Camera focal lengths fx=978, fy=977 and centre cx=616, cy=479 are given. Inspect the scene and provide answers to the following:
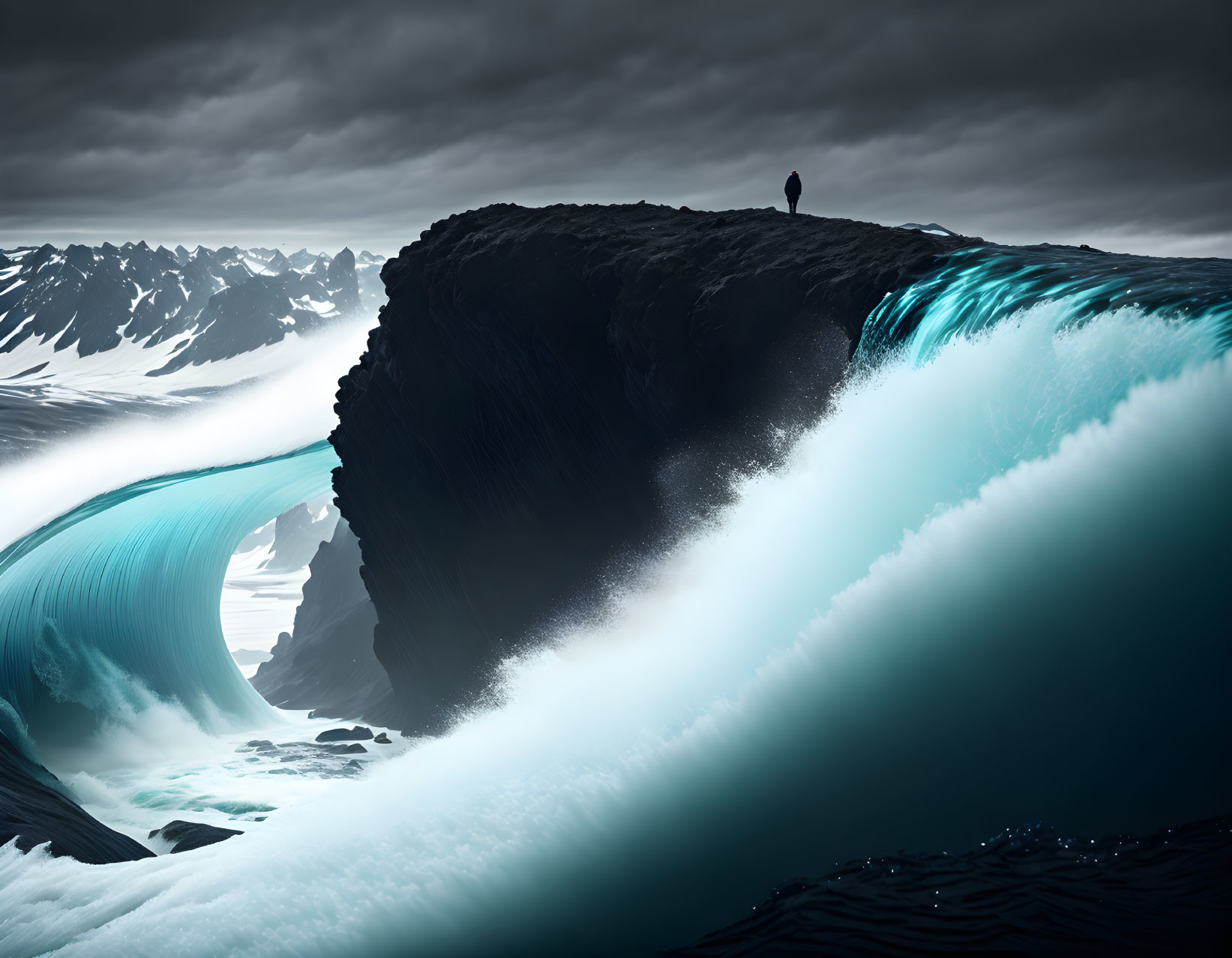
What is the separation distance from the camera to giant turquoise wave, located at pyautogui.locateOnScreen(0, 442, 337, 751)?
86.7 ft

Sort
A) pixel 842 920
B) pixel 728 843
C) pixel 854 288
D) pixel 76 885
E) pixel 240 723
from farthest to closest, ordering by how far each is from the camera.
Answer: pixel 240 723 < pixel 854 288 < pixel 76 885 < pixel 728 843 < pixel 842 920

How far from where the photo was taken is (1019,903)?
765 cm

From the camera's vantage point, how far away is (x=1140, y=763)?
831cm

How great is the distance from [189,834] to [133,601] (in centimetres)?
1322

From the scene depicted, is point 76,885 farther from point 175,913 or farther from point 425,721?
point 425,721

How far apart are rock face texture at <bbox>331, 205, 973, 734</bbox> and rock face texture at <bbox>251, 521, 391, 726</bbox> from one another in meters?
13.9

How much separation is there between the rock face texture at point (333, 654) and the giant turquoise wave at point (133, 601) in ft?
15.1

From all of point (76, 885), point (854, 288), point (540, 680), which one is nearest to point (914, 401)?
point (854, 288)

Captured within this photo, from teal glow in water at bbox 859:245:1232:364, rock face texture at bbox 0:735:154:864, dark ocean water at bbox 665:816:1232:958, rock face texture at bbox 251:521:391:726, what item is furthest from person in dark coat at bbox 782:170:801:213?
rock face texture at bbox 251:521:391:726

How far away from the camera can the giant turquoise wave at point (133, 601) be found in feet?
86.7

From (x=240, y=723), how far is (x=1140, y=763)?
32.0m

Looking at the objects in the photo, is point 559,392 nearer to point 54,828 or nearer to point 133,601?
point 54,828

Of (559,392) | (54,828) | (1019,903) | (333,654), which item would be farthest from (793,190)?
(333,654)

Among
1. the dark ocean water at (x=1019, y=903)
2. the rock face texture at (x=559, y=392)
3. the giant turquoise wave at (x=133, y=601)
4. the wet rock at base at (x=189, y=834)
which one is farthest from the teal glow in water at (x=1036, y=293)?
the giant turquoise wave at (x=133, y=601)
